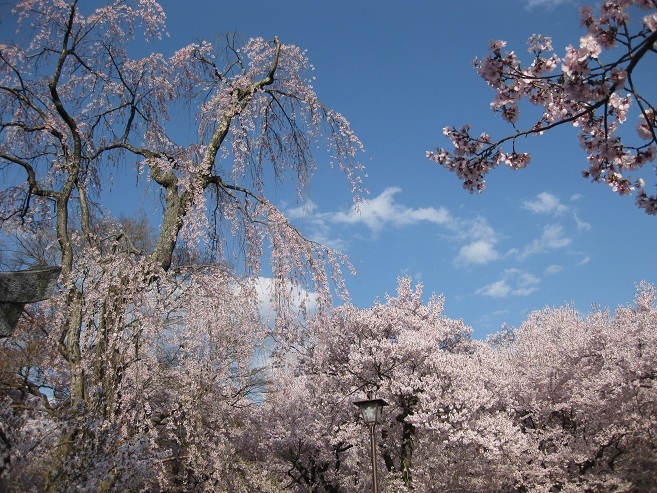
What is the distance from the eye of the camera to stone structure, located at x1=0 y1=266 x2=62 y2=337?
12.6 feet

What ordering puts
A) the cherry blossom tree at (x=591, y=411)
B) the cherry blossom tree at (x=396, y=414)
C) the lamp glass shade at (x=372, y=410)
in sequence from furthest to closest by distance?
the cherry blossom tree at (x=591, y=411) → the cherry blossom tree at (x=396, y=414) → the lamp glass shade at (x=372, y=410)

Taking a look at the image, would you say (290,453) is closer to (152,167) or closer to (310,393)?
(310,393)

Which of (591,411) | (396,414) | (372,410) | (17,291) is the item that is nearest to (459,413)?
(396,414)

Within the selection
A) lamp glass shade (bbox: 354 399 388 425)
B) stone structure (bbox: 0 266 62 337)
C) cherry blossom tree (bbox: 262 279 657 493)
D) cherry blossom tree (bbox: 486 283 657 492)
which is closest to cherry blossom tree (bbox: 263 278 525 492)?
cherry blossom tree (bbox: 262 279 657 493)

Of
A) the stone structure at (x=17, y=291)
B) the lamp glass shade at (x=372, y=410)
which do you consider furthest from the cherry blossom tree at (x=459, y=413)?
the stone structure at (x=17, y=291)

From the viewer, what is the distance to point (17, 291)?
386cm

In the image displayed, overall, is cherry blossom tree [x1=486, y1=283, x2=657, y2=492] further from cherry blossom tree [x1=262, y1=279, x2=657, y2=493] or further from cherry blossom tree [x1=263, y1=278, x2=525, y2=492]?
cherry blossom tree [x1=263, y1=278, x2=525, y2=492]

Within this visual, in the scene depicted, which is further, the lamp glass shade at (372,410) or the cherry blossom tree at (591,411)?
the cherry blossom tree at (591,411)

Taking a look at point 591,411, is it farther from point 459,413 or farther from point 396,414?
point 396,414

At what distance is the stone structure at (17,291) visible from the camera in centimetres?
383

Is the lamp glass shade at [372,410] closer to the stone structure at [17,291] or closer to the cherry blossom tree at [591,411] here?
the stone structure at [17,291]

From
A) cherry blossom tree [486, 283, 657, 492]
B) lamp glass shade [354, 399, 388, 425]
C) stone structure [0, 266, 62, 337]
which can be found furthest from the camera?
cherry blossom tree [486, 283, 657, 492]

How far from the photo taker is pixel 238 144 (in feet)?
22.5

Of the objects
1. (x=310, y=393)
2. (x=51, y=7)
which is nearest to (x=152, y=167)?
(x=51, y=7)
